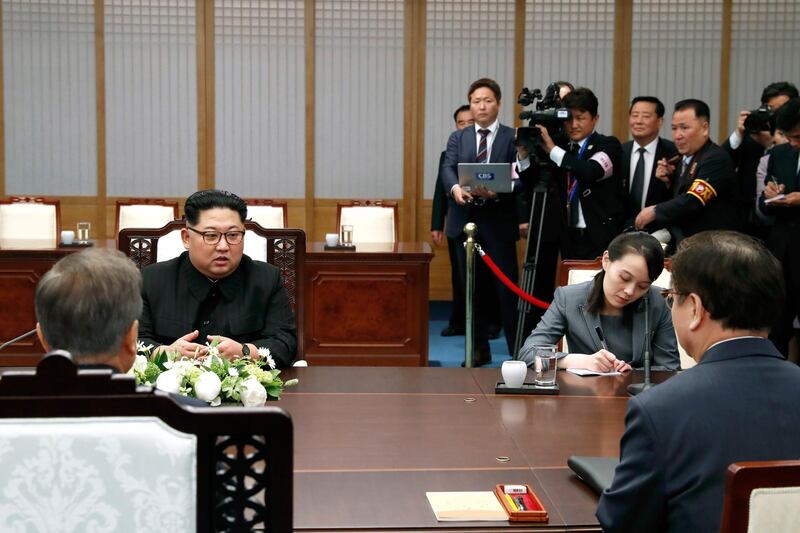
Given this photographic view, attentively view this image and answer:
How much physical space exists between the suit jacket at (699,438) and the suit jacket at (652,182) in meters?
3.83

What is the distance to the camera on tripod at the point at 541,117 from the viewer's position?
5145mm

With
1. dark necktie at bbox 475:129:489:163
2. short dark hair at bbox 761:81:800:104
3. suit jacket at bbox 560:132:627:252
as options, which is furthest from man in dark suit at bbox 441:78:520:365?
short dark hair at bbox 761:81:800:104

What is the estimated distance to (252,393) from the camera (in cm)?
230

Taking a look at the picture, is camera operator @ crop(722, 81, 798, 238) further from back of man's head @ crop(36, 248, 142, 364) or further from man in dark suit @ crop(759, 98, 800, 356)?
back of man's head @ crop(36, 248, 142, 364)

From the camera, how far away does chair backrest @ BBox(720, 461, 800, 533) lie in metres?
1.36

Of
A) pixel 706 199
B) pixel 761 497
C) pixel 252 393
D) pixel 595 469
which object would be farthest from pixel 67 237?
pixel 761 497

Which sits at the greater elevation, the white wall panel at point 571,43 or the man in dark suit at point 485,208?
the white wall panel at point 571,43

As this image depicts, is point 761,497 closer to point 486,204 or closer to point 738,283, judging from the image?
point 738,283

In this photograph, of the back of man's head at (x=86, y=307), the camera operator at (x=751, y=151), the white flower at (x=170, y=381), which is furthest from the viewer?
the camera operator at (x=751, y=151)

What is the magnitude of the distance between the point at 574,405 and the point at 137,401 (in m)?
1.56

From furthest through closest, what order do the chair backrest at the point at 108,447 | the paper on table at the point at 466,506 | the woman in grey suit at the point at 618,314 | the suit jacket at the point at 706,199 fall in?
the suit jacket at the point at 706,199 < the woman in grey suit at the point at 618,314 < the paper on table at the point at 466,506 < the chair backrest at the point at 108,447

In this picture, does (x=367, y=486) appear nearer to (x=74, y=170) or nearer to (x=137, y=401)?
(x=137, y=401)

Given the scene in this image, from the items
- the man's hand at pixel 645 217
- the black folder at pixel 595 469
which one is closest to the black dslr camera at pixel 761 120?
the man's hand at pixel 645 217

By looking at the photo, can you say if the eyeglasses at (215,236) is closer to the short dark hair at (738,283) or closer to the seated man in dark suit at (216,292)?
the seated man in dark suit at (216,292)
